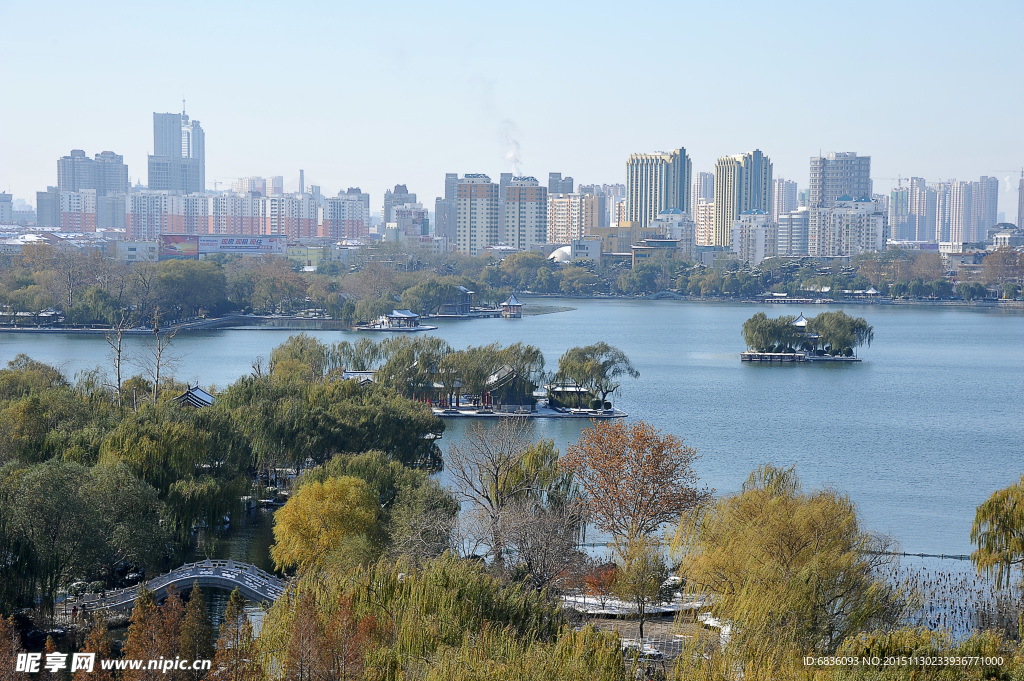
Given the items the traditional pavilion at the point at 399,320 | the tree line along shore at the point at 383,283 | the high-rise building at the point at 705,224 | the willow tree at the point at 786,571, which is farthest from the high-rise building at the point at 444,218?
the willow tree at the point at 786,571

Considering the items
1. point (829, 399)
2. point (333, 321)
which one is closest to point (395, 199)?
point (333, 321)

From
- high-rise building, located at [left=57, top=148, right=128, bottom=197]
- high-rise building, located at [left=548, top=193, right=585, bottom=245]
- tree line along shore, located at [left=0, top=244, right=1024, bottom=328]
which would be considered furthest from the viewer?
high-rise building, located at [left=57, top=148, right=128, bottom=197]

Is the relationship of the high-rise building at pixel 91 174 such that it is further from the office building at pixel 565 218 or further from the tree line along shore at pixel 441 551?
the tree line along shore at pixel 441 551

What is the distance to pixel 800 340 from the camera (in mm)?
21719

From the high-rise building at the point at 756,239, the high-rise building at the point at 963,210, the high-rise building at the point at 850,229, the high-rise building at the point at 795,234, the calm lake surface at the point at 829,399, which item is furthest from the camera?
the high-rise building at the point at 963,210

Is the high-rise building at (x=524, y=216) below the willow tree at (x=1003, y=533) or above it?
above

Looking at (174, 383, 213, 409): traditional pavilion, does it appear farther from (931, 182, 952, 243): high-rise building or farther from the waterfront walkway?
(931, 182, 952, 243): high-rise building

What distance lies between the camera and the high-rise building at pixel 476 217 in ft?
193

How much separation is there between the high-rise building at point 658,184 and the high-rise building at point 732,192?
2253mm

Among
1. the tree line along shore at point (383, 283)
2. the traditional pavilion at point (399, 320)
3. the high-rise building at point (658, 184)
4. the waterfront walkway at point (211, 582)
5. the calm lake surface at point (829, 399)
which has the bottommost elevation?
the waterfront walkway at point (211, 582)

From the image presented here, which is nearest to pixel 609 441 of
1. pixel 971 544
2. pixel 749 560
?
pixel 749 560

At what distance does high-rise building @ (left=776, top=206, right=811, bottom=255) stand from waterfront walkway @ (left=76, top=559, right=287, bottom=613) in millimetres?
57262

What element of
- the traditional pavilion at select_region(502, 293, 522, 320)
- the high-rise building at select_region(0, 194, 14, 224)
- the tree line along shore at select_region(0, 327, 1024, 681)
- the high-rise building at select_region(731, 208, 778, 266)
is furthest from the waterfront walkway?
the high-rise building at select_region(0, 194, 14, 224)

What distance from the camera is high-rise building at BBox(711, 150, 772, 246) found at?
66938 mm
